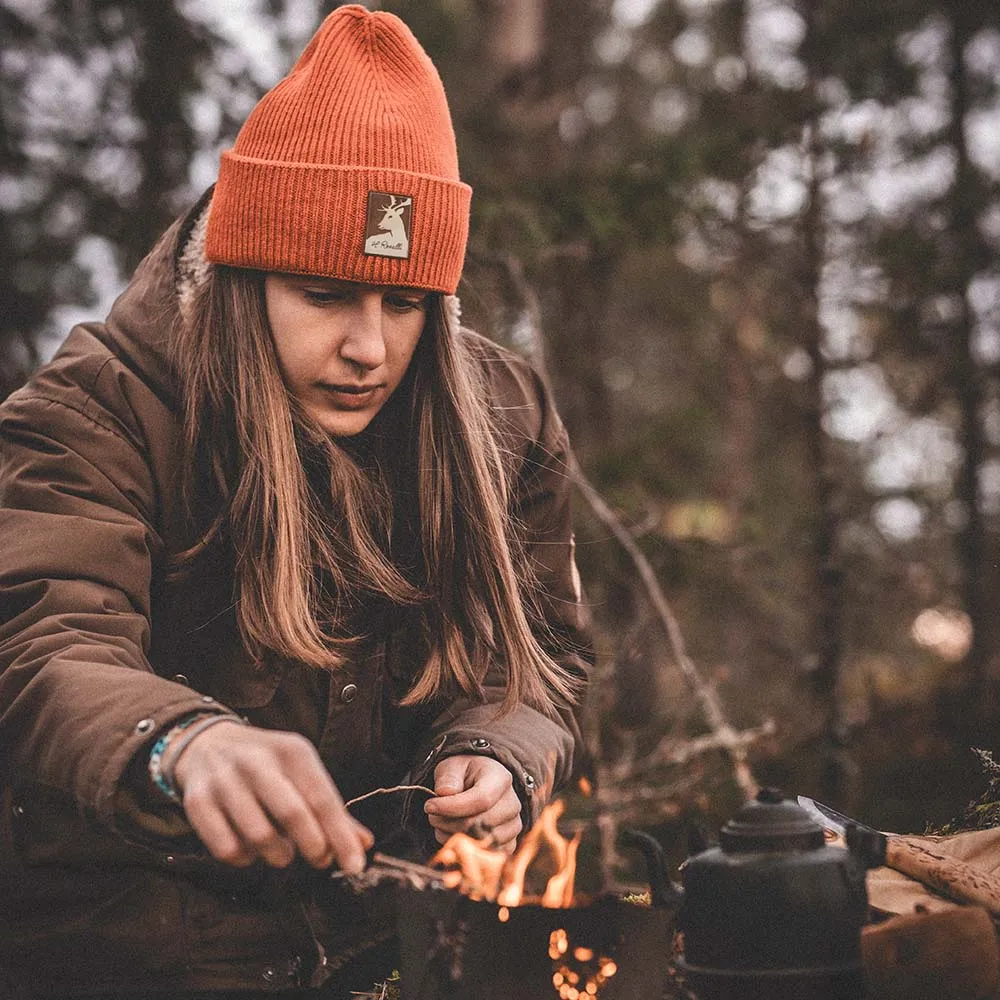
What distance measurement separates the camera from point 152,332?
9.73 feet

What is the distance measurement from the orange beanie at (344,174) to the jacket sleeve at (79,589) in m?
0.47

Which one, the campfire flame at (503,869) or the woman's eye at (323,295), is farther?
the woman's eye at (323,295)

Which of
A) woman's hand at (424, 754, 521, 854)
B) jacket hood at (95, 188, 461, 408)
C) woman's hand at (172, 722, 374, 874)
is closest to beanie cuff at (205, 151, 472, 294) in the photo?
jacket hood at (95, 188, 461, 408)

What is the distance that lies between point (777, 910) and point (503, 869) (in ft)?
1.72

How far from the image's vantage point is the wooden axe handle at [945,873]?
2369 mm

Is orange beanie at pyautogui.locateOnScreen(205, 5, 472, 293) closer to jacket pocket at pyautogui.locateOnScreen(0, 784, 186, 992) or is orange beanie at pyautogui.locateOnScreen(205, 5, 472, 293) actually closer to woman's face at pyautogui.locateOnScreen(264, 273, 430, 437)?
woman's face at pyautogui.locateOnScreen(264, 273, 430, 437)

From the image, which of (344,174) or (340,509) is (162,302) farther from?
(340,509)

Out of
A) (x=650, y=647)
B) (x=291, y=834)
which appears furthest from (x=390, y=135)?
(x=650, y=647)

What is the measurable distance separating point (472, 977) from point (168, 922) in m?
0.93

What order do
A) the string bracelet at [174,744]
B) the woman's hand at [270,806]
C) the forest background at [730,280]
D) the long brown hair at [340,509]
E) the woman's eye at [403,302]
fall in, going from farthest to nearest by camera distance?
the forest background at [730,280], the woman's eye at [403,302], the long brown hair at [340,509], the string bracelet at [174,744], the woman's hand at [270,806]

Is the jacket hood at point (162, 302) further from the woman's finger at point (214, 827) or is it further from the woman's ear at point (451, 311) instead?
the woman's finger at point (214, 827)

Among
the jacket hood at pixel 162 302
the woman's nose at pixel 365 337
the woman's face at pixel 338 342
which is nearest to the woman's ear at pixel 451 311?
the jacket hood at pixel 162 302

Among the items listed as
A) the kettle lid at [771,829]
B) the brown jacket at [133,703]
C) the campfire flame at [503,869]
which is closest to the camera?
the kettle lid at [771,829]

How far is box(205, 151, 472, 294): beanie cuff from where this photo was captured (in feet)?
9.50
